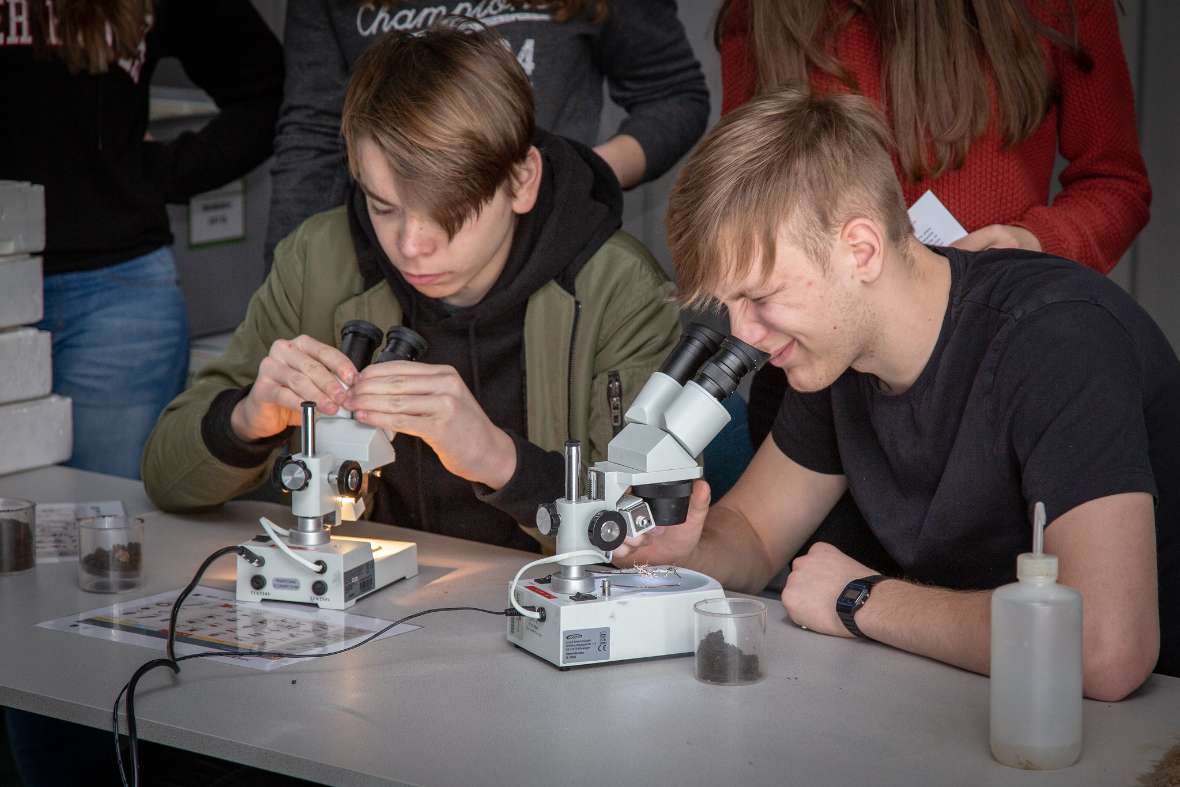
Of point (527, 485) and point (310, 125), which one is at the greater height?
point (310, 125)

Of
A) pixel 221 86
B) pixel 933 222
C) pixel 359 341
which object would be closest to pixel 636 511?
pixel 359 341

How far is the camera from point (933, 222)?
2166 millimetres

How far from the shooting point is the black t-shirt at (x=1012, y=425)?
1.51m

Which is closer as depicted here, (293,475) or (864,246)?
(864,246)

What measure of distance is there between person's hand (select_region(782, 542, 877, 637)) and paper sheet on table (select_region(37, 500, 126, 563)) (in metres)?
1.02

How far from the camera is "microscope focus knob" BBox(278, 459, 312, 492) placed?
176cm

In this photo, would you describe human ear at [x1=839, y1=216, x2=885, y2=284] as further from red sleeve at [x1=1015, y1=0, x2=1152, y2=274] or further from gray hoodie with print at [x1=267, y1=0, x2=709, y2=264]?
gray hoodie with print at [x1=267, y1=0, x2=709, y2=264]

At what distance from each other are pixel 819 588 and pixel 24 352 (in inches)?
62.6

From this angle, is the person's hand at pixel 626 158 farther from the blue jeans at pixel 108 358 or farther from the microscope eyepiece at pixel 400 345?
the blue jeans at pixel 108 358

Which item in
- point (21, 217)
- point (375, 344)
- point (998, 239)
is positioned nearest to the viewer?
point (375, 344)

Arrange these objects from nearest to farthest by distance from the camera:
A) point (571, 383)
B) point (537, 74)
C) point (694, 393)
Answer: point (694, 393) < point (571, 383) < point (537, 74)

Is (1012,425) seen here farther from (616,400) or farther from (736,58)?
(736,58)

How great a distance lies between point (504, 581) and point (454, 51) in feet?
2.58

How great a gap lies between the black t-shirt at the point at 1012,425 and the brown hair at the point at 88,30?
1.69 metres
